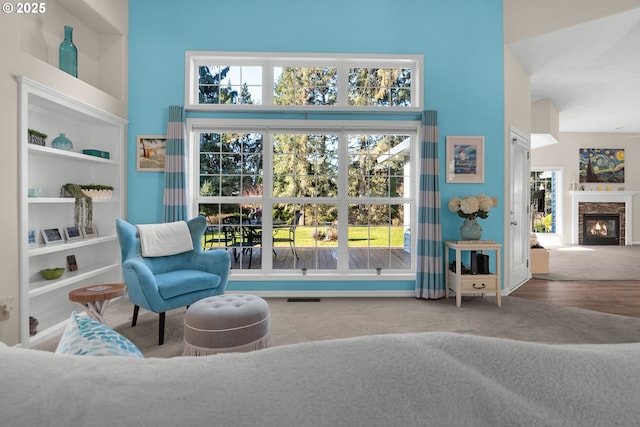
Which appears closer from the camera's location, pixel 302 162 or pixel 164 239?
pixel 164 239

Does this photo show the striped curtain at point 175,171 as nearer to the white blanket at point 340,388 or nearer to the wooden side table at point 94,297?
the wooden side table at point 94,297

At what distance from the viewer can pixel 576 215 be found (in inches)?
347

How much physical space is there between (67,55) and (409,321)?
13.8ft

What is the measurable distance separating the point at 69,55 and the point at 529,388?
426 cm

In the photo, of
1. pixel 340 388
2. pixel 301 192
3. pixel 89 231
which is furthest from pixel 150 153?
pixel 340 388

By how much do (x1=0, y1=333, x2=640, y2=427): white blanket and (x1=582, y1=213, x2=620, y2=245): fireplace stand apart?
10.7m

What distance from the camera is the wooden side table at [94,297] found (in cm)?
238

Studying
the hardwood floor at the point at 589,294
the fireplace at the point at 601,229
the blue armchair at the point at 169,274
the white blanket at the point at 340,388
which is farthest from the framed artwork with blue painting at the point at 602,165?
the white blanket at the point at 340,388

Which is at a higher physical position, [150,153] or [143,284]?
[150,153]

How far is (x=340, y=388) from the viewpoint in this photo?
1.50ft

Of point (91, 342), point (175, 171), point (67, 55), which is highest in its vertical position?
point (67, 55)

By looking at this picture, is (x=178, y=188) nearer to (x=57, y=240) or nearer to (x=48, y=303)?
(x=57, y=240)

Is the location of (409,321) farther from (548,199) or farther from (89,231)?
(548,199)

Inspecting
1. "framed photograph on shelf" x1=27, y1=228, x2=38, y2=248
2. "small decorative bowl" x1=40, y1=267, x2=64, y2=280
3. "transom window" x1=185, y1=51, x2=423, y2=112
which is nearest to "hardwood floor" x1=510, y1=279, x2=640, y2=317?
"transom window" x1=185, y1=51, x2=423, y2=112
